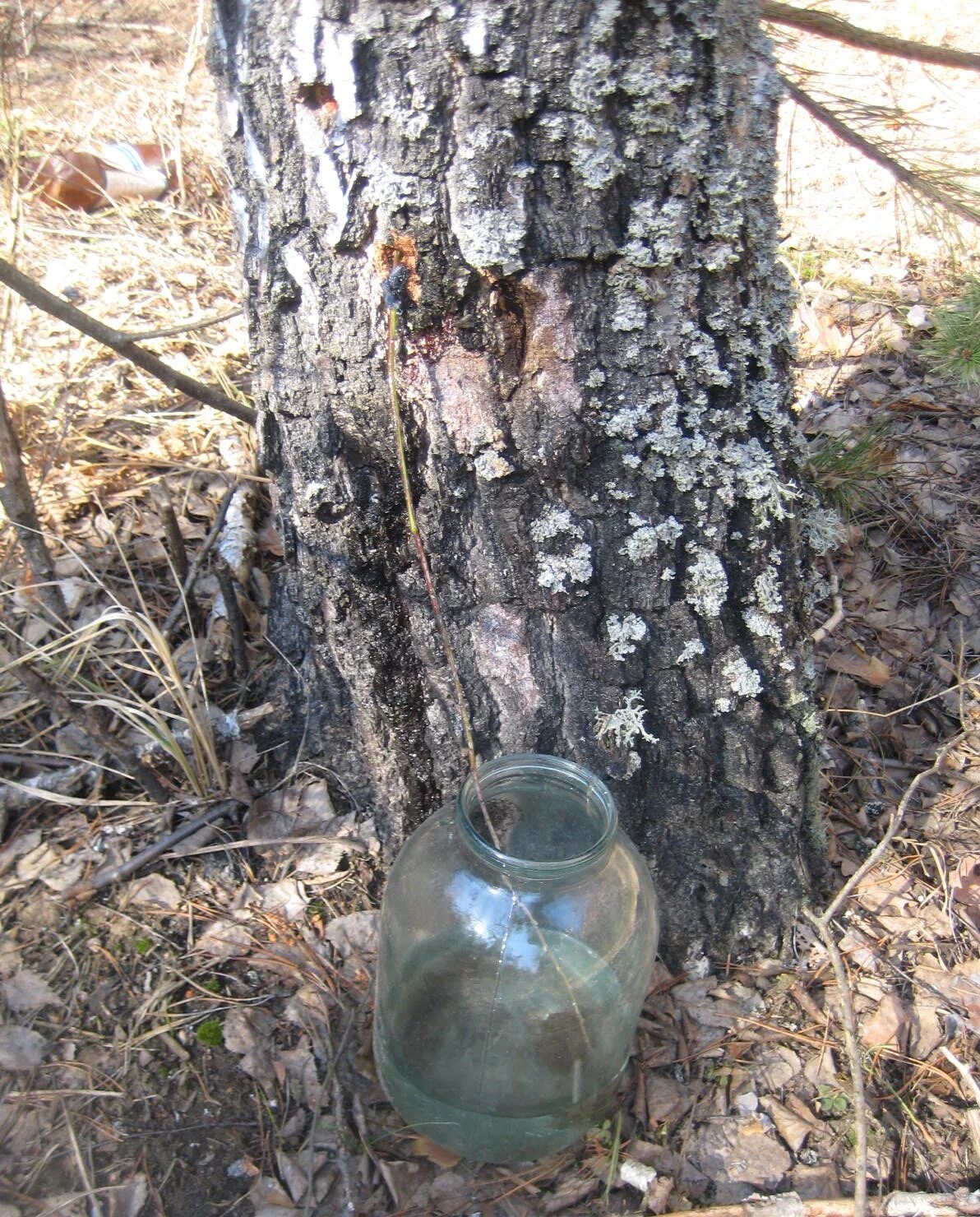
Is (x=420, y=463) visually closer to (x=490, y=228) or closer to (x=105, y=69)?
(x=490, y=228)

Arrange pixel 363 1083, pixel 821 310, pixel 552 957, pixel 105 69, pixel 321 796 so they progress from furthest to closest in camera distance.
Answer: pixel 105 69 → pixel 821 310 → pixel 321 796 → pixel 363 1083 → pixel 552 957

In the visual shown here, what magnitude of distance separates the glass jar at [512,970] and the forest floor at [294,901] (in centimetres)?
9

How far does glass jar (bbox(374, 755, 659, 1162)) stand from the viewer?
4.78 ft

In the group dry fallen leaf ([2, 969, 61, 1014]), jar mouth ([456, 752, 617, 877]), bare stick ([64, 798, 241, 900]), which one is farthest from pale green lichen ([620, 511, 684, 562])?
dry fallen leaf ([2, 969, 61, 1014])

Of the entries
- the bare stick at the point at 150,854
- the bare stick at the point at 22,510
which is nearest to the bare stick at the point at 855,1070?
the bare stick at the point at 150,854

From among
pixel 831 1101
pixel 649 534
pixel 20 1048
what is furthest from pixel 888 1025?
pixel 20 1048

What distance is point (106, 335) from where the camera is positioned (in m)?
1.95

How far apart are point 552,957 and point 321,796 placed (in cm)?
78

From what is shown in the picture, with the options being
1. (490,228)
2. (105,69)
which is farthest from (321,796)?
(105,69)

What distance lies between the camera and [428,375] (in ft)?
4.83

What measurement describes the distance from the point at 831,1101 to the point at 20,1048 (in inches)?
57.7

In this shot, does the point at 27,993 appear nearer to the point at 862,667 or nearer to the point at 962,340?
the point at 862,667

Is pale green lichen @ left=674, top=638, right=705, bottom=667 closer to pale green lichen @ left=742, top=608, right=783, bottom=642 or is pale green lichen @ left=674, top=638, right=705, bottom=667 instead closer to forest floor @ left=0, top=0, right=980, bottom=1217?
pale green lichen @ left=742, top=608, right=783, bottom=642

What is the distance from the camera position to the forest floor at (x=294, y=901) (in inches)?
61.7
